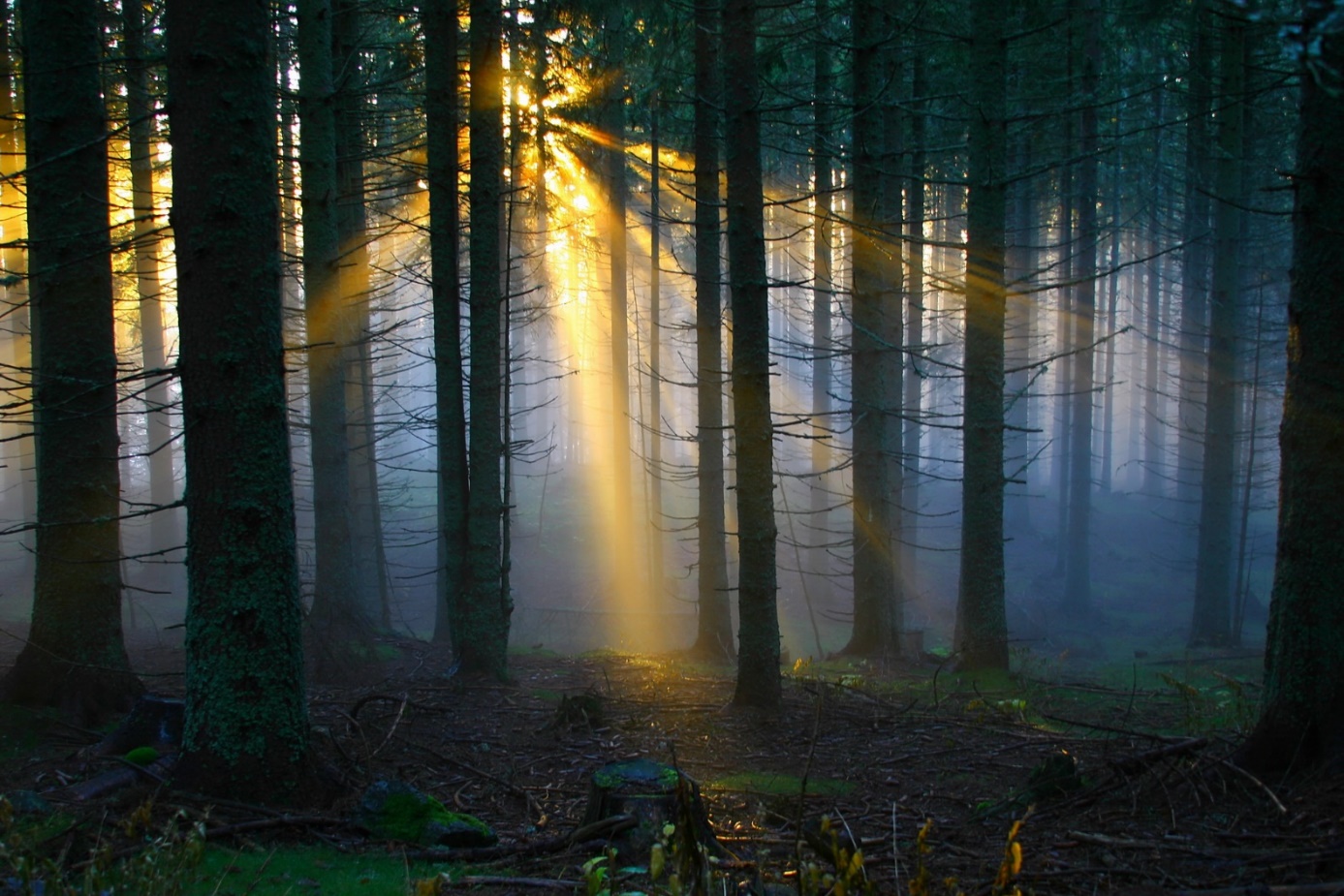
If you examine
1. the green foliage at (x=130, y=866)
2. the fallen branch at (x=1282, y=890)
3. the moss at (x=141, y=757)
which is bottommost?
the moss at (x=141, y=757)

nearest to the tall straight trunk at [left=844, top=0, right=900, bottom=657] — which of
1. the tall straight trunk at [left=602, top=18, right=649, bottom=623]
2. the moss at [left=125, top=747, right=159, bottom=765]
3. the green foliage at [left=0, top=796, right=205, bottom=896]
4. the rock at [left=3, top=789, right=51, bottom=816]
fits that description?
the tall straight trunk at [left=602, top=18, right=649, bottom=623]

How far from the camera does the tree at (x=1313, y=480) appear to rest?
198 inches

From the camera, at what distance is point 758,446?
8.31m

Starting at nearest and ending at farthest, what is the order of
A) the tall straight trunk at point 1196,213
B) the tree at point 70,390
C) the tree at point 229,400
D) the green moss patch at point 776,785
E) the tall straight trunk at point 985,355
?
the tree at point 229,400 → the green moss patch at point 776,785 → the tree at point 70,390 → the tall straight trunk at point 985,355 → the tall straight trunk at point 1196,213

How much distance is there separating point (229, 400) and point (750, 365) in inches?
181

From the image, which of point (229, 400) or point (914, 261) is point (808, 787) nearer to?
point (229, 400)

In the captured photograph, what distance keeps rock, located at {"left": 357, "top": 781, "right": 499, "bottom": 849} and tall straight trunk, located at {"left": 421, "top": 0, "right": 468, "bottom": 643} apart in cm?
481

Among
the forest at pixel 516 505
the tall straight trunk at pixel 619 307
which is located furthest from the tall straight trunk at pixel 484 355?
the tall straight trunk at pixel 619 307

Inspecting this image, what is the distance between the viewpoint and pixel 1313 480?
5.17m

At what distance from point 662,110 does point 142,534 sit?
22.8 m

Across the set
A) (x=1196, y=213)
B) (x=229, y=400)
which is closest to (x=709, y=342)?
(x=229, y=400)

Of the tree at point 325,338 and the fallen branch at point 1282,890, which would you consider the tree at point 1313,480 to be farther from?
the tree at point 325,338

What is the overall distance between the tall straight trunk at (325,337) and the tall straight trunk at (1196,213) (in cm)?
1053

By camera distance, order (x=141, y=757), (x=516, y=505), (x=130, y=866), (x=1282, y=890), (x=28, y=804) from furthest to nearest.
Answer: (x=516, y=505) < (x=141, y=757) < (x=28, y=804) < (x=1282, y=890) < (x=130, y=866)
